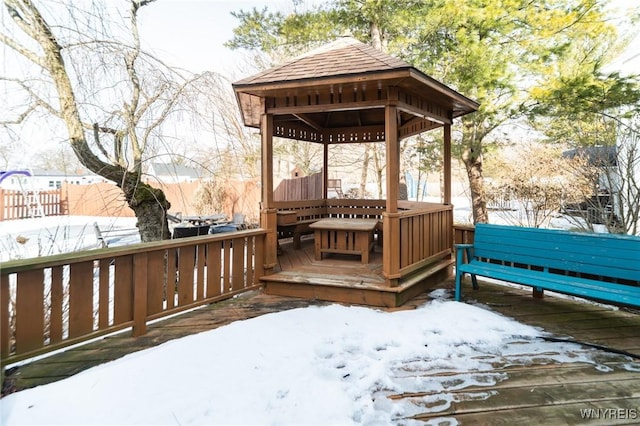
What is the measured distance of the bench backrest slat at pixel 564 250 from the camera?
10.4 feet

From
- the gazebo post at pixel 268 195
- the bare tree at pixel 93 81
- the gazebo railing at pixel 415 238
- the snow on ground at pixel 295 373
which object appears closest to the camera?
the snow on ground at pixel 295 373

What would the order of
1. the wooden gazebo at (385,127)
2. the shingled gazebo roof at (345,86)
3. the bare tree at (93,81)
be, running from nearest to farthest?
the bare tree at (93,81) < the shingled gazebo roof at (345,86) < the wooden gazebo at (385,127)

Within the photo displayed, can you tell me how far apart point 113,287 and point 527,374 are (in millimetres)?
3491

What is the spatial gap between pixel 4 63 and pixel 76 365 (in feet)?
8.04

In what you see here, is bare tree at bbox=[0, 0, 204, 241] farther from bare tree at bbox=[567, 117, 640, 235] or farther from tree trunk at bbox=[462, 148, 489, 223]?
tree trunk at bbox=[462, 148, 489, 223]

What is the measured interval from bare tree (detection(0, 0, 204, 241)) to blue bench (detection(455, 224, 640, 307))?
154 inches

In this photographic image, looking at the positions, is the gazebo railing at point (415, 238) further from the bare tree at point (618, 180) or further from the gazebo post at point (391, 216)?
the bare tree at point (618, 180)

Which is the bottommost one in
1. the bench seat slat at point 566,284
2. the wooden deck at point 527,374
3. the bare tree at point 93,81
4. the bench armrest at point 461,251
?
the wooden deck at point 527,374

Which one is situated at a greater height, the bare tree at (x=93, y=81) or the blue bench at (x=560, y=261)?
the bare tree at (x=93, y=81)

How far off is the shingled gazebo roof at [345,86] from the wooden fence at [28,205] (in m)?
2.59

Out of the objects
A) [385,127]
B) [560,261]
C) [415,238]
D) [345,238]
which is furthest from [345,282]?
[560,261]

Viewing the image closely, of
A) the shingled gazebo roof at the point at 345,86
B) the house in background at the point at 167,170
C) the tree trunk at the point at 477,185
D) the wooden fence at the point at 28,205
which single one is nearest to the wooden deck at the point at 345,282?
the house in background at the point at 167,170

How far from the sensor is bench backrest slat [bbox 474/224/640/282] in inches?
125

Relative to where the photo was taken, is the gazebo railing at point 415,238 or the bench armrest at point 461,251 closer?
the gazebo railing at point 415,238
